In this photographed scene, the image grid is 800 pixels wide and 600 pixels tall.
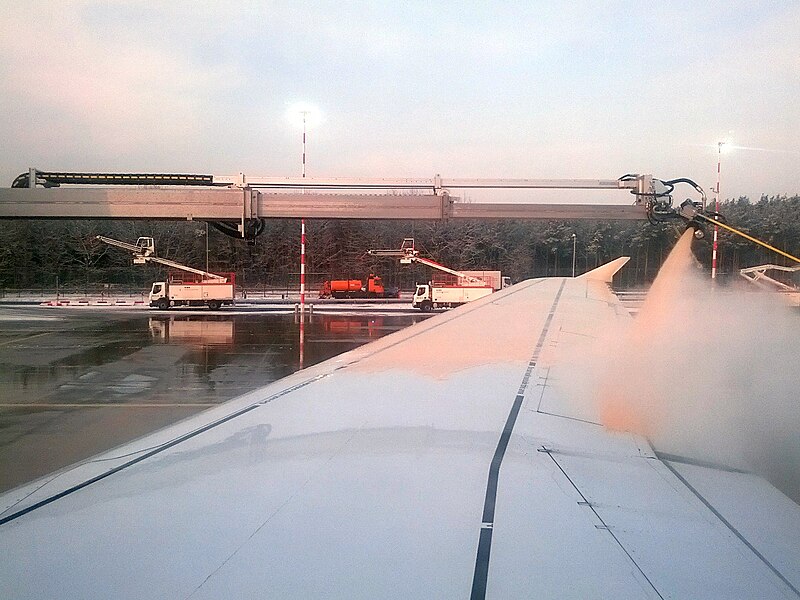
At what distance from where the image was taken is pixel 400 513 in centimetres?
169

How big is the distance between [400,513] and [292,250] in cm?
4076

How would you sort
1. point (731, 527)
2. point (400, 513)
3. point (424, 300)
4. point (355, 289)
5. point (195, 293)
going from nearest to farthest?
point (400, 513) < point (731, 527) < point (424, 300) < point (195, 293) < point (355, 289)

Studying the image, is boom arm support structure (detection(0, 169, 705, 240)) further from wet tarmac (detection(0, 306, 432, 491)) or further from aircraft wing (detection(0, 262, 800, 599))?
aircraft wing (detection(0, 262, 800, 599))

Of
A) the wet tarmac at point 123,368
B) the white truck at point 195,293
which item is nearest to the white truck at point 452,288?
the wet tarmac at point 123,368

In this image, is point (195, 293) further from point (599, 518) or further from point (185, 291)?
point (599, 518)

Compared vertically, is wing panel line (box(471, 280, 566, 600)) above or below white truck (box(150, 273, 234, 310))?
above

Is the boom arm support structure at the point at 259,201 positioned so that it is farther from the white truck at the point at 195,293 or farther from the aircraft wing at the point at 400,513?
the white truck at the point at 195,293

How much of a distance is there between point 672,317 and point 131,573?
14.9ft

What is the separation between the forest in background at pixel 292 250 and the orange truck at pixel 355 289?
1.97m

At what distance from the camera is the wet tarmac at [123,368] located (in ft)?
24.9

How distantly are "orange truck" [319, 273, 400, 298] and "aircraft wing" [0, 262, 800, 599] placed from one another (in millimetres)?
36792

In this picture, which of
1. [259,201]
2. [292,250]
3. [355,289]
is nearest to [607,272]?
[259,201]

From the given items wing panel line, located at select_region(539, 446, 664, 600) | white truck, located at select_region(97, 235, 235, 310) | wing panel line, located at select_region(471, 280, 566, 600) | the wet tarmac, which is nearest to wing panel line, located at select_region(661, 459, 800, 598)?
wing panel line, located at select_region(539, 446, 664, 600)

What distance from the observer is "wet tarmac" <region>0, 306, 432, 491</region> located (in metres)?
7.60
